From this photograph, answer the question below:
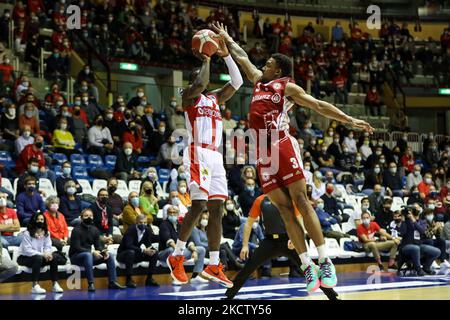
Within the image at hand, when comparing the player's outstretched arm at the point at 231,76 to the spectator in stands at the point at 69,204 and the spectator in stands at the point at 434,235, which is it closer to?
the spectator in stands at the point at 69,204

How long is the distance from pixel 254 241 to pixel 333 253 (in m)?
1.90

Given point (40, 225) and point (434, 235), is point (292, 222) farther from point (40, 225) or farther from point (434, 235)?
point (434, 235)

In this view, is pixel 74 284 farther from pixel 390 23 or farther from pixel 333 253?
pixel 390 23

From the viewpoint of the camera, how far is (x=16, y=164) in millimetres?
14555

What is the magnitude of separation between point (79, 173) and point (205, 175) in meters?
8.43

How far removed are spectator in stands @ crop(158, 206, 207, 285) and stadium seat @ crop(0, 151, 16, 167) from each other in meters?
3.83

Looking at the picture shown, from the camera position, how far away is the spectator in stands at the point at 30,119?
15.3 meters

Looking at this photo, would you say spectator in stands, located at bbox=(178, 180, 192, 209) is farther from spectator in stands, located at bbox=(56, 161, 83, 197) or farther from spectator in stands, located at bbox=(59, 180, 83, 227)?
spectator in stands, located at bbox=(59, 180, 83, 227)

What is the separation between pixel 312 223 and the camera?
6.77 meters

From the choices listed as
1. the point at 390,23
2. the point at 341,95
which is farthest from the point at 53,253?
the point at 390,23

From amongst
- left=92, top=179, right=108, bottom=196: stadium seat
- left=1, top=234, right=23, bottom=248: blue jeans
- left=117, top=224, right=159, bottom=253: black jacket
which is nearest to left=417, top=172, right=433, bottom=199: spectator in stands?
left=92, top=179, right=108, bottom=196: stadium seat

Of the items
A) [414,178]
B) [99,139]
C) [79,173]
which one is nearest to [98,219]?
[79,173]

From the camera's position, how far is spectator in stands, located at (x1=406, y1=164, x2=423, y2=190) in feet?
66.3
